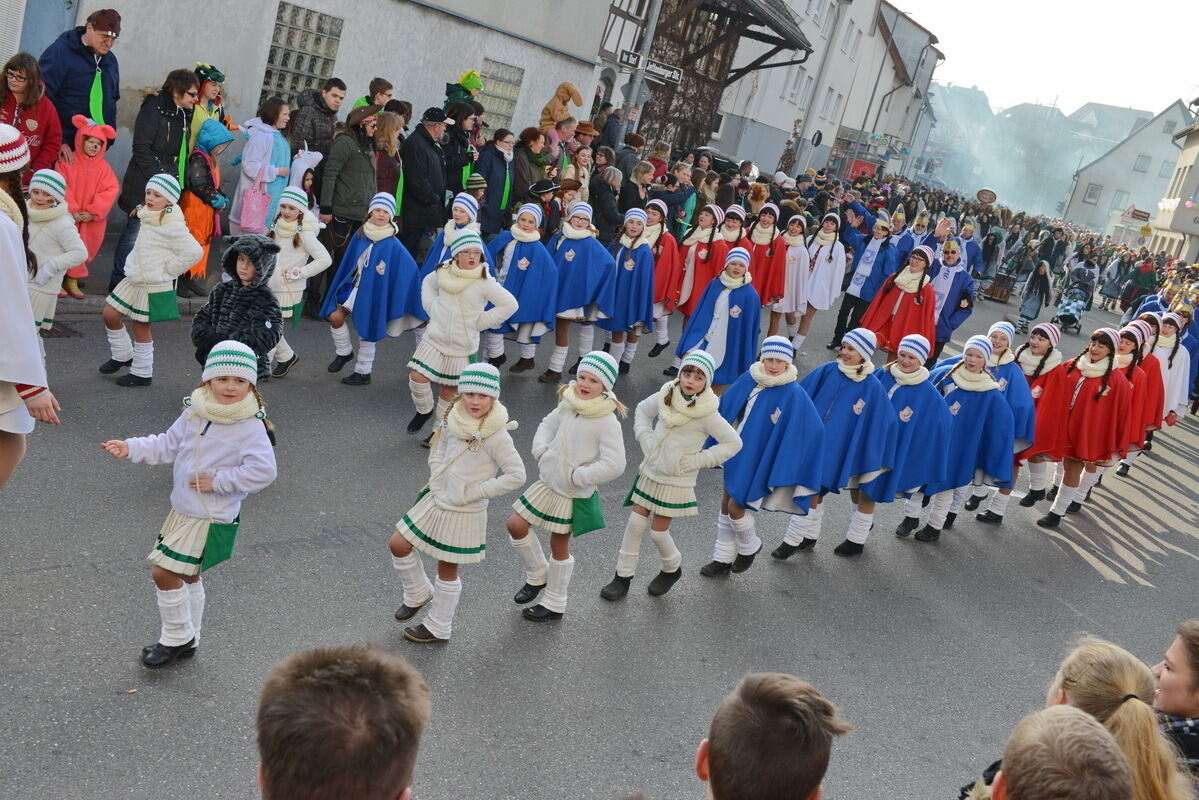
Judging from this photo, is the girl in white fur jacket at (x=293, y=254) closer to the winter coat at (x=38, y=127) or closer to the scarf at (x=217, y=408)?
the winter coat at (x=38, y=127)

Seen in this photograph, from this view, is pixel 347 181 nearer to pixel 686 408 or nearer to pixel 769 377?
pixel 769 377

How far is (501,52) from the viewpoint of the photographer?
18.3 m

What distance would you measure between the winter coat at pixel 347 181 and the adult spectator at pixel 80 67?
7.10 feet

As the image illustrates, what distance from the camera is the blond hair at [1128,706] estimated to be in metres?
3.12

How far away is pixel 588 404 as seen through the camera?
20.6 feet

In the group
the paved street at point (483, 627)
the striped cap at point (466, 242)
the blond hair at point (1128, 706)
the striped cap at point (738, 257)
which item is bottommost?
the paved street at point (483, 627)

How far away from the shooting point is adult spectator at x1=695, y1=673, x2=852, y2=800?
108 inches

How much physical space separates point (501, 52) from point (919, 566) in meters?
12.2

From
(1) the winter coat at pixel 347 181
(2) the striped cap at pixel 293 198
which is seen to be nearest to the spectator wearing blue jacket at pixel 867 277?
(1) the winter coat at pixel 347 181

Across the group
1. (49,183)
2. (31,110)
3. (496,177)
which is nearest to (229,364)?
(49,183)

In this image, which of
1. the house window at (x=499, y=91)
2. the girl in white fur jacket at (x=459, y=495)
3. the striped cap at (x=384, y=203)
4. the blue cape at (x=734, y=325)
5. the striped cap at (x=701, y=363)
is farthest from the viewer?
the house window at (x=499, y=91)

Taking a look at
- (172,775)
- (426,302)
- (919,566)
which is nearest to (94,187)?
(426,302)

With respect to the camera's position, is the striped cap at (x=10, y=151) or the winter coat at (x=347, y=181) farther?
the winter coat at (x=347, y=181)

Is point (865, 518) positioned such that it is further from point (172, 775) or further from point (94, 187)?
point (94, 187)
